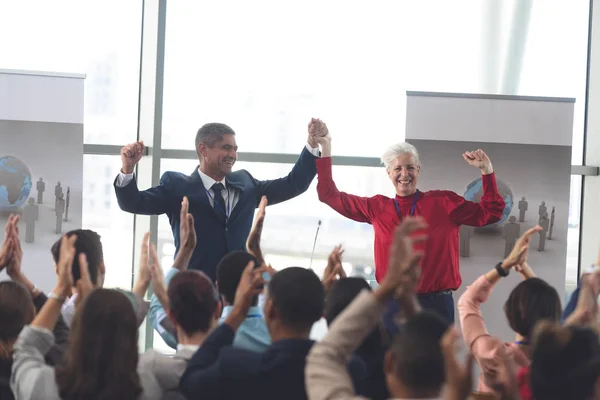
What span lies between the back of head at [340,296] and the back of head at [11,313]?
93cm

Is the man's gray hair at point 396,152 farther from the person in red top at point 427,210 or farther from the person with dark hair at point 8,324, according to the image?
the person with dark hair at point 8,324

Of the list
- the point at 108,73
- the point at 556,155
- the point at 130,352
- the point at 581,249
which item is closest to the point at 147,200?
the point at 108,73

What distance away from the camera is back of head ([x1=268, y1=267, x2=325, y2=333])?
2055mm

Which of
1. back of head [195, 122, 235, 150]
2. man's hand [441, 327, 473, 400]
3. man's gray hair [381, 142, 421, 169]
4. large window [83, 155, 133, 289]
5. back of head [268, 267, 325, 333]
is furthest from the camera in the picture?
large window [83, 155, 133, 289]

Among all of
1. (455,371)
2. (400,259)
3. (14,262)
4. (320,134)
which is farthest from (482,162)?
(455,371)

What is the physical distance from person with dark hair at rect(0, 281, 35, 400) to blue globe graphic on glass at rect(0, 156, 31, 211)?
2577mm

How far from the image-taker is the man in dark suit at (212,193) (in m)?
4.23

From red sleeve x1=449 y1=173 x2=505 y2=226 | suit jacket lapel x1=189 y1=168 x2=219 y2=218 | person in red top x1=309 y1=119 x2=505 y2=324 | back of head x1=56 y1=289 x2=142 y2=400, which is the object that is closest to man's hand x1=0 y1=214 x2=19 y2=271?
back of head x1=56 y1=289 x2=142 y2=400

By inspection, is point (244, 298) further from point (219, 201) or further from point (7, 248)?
point (219, 201)

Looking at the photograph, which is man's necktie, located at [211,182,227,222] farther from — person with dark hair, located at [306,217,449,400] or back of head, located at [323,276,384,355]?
person with dark hair, located at [306,217,449,400]

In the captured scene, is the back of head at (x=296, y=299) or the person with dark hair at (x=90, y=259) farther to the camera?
the person with dark hair at (x=90, y=259)

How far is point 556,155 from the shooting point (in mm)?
4949

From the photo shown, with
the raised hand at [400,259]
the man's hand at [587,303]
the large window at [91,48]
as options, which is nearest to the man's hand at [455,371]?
the raised hand at [400,259]

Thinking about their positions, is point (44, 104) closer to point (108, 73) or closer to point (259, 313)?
point (108, 73)
